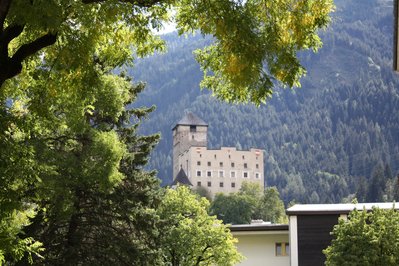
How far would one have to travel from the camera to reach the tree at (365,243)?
33219mm

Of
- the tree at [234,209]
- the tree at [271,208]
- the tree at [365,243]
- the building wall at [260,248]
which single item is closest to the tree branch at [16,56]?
the tree at [365,243]

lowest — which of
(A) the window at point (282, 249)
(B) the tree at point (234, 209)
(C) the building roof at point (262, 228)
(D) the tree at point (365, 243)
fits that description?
(D) the tree at point (365, 243)

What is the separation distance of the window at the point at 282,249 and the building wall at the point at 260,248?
0.66 feet

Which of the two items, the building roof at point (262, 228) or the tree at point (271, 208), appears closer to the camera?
the building roof at point (262, 228)

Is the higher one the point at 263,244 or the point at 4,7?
the point at 263,244

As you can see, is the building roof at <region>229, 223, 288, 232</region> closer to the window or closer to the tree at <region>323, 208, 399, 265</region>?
the window

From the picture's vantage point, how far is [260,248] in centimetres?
5500

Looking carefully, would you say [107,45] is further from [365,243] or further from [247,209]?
[247,209]

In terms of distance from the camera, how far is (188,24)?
980cm

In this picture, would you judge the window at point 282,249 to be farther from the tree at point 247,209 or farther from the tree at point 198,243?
the tree at point 247,209

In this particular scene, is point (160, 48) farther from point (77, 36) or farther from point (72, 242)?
point (72, 242)

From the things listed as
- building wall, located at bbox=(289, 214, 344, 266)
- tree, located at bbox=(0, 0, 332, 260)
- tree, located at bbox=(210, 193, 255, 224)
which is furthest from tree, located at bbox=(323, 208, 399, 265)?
tree, located at bbox=(210, 193, 255, 224)

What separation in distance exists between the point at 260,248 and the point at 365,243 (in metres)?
21.8

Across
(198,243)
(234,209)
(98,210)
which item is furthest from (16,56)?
(234,209)
